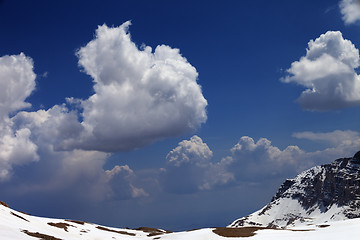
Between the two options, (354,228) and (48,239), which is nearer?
(48,239)

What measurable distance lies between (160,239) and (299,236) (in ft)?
109

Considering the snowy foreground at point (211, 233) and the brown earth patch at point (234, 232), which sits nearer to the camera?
the snowy foreground at point (211, 233)

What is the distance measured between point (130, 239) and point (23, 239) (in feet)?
166

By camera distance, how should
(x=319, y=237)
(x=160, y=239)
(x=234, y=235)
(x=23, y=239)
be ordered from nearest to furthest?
(x=23, y=239) → (x=319, y=237) → (x=234, y=235) → (x=160, y=239)

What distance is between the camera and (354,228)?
62.9 m

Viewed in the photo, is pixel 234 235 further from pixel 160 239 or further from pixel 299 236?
pixel 160 239

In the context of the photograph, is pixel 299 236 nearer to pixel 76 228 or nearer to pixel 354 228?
pixel 354 228

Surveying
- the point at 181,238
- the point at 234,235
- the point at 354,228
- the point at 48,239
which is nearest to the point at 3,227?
the point at 48,239

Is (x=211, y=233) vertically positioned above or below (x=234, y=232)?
below

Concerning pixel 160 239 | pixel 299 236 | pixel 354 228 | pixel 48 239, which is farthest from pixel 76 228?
pixel 354 228

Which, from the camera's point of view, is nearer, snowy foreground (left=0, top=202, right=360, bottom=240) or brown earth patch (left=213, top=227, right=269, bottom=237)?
snowy foreground (left=0, top=202, right=360, bottom=240)

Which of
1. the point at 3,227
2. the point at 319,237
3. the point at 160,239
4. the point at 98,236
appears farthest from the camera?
the point at 98,236

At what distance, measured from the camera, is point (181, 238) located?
243ft

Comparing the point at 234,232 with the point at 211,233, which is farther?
the point at 211,233
